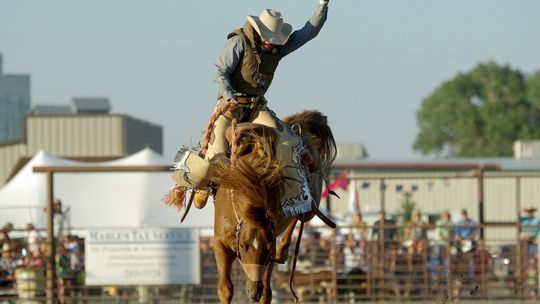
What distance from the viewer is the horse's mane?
31.7 ft

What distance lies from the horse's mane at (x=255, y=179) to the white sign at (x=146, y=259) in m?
7.39

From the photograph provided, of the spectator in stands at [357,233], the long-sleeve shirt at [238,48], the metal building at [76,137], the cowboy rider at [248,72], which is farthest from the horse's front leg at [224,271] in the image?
the metal building at [76,137]

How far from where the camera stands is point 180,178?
10.4m

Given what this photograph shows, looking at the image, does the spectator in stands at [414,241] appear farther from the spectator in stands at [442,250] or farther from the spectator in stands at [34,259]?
the spectator in stands at [34,259]

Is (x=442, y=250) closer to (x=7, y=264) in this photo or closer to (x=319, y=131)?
(x=7, y=264)

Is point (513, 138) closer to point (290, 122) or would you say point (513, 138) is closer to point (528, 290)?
point (528, 290)

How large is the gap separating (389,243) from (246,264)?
8431 millimetres

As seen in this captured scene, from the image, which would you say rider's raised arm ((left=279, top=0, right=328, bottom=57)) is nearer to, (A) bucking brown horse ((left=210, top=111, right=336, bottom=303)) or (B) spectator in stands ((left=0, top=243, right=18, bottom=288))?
(A) bucking brown horse ((left=210, top=111, right=336, bottom=303))

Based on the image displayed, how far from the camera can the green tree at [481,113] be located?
82812mm

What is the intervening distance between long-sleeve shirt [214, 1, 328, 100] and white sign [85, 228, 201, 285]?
23.0 ft

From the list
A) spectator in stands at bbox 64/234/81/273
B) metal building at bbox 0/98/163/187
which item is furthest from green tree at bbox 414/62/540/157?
spectator in stands at bbox 64/234/81/273

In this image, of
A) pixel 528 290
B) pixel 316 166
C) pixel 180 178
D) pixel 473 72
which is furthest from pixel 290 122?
pixel 473 72

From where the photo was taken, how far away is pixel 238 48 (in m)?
10.3

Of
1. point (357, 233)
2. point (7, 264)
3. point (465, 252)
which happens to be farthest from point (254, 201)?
point (357, 233)
